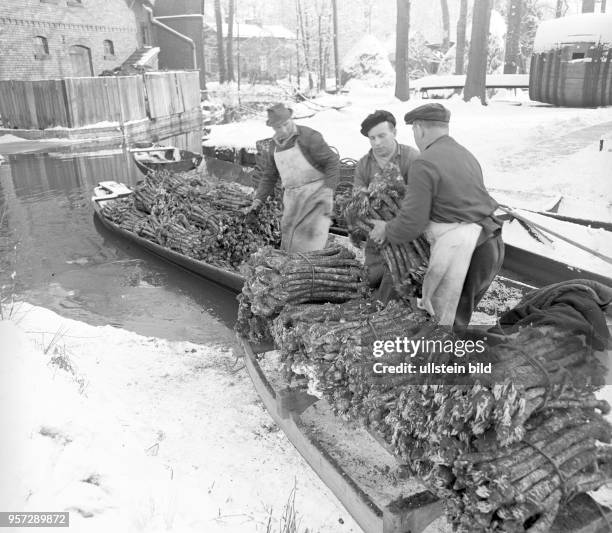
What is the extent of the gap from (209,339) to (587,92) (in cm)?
1592

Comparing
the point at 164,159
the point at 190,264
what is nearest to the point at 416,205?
the point at 190,264

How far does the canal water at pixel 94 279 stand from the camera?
25.5 feet

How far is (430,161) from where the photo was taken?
3984mm

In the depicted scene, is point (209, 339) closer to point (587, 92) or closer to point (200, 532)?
point (200, 532)

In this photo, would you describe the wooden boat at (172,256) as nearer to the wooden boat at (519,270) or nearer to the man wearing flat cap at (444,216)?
the wooden boat at (519,270)

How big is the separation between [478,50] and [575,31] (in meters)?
3.26

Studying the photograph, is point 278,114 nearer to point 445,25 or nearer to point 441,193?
point 441,193

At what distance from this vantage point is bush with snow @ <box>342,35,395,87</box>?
124ft

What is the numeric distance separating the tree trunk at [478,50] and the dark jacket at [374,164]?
16.5 metres

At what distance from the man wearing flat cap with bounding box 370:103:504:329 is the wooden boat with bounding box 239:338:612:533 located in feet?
4.07

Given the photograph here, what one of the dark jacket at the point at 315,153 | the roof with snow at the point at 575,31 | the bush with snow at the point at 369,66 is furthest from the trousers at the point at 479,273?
the bush with snow at the point at 369,66

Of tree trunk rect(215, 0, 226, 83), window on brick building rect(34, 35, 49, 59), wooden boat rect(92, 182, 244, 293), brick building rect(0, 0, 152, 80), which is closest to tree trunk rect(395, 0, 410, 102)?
wooden boat rect(92, 182, 244, 293)

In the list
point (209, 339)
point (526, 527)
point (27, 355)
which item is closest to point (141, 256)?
point (209, 339)

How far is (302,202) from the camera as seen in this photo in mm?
6871
